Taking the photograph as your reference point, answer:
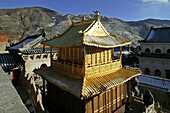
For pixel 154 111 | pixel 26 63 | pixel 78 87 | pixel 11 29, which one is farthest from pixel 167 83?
pixel 11 29

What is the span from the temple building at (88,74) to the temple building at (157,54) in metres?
19.8

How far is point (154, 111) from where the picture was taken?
44.6 feet

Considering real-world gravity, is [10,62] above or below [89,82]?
above

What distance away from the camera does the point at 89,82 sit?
27.8ft

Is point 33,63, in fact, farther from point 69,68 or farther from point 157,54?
point 157,54

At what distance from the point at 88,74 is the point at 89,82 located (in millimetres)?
606

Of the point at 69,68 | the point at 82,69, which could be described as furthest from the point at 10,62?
the point at 82,69

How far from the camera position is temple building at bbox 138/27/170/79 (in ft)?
87.0

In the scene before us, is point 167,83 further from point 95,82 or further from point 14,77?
point 14,77

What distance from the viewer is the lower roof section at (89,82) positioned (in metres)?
7.64

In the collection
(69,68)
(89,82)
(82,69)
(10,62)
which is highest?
(82,69)

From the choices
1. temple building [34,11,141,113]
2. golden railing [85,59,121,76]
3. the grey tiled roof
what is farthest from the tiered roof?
the grey tiled roof

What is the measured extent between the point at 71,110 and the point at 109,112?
11.1 ft

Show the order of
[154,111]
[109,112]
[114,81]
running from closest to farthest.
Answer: [114,81] → [109,112] → [154,111]
